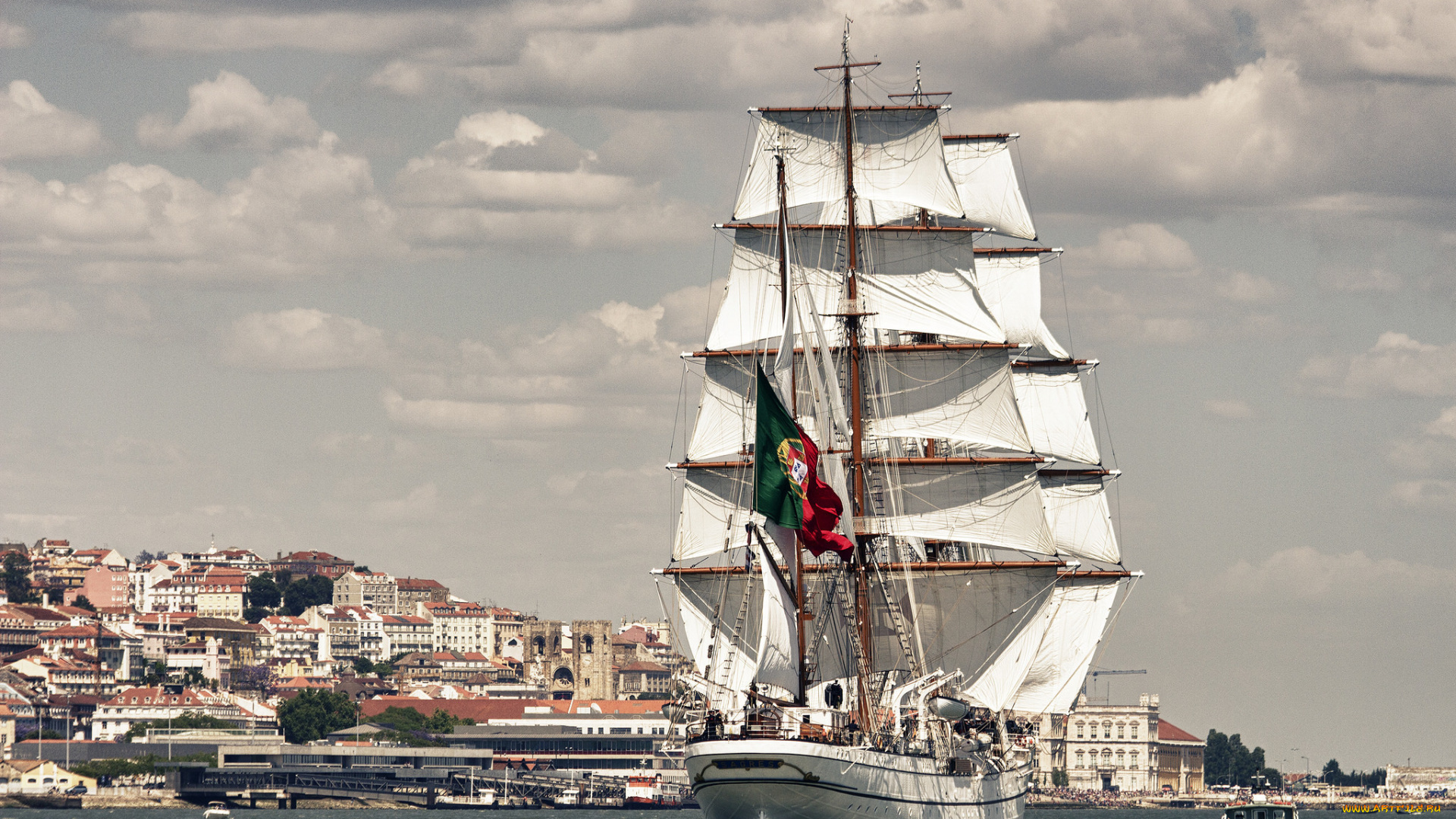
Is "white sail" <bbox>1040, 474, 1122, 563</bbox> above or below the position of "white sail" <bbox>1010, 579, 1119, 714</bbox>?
above

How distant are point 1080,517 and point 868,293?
63.8 feet

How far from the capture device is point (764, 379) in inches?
2018

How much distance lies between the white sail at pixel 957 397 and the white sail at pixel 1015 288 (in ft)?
55.4

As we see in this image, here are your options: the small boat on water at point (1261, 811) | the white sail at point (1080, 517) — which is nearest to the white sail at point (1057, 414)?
the white sail at point (1080, 517)

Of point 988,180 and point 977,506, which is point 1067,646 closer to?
point 977,506

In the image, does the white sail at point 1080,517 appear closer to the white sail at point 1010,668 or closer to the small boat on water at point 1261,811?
the small boat on water at point 1261,811

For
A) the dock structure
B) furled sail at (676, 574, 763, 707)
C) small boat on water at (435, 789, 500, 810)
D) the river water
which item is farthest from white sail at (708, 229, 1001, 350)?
small boat on water at (435, 789, 500, 810)

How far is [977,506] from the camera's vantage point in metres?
68.6

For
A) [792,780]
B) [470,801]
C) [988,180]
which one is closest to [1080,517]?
[988,180]

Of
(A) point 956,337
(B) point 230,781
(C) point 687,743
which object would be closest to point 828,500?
(C) point 687,743

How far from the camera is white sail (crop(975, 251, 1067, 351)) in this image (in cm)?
8612

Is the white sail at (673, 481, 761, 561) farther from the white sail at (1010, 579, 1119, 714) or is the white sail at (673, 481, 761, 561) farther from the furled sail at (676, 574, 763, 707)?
the white sail at (1010, 579, 1119, 714)

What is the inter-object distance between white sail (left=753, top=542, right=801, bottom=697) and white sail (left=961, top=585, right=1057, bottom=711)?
15286 millimetres

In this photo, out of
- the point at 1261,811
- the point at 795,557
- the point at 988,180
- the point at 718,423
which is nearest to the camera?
the point at 795,557
